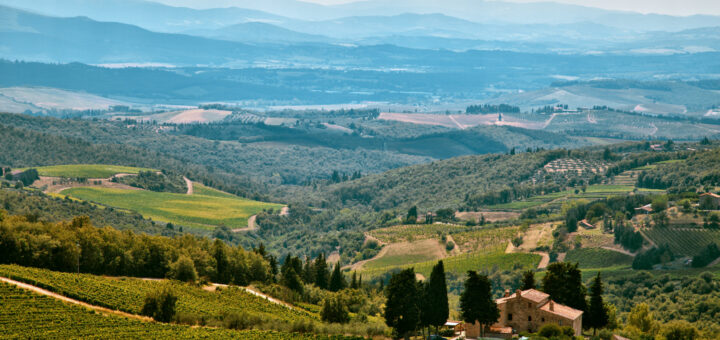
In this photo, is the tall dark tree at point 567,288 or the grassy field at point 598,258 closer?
the tall dark tree at point 567,288

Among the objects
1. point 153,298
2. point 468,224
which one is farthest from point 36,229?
point 468,224

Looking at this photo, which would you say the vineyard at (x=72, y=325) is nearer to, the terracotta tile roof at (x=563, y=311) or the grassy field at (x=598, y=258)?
the terracotta tile roof at (x=563, y=311)

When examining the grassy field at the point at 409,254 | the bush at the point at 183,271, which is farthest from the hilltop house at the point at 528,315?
the grassy field at the point at 409,254

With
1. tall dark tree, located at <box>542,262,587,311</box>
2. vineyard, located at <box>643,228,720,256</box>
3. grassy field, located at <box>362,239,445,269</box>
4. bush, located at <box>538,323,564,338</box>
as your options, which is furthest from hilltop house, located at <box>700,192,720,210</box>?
bush, located at <box>538,323,564,338</box>

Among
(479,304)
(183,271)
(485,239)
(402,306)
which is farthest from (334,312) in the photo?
(485,239)

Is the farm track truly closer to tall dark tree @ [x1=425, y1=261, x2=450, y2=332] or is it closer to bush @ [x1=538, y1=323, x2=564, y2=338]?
tall dark tree @ [x1=425, y1=261, x2=450, y2=332]

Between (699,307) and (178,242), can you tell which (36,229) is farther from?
(699,307)
